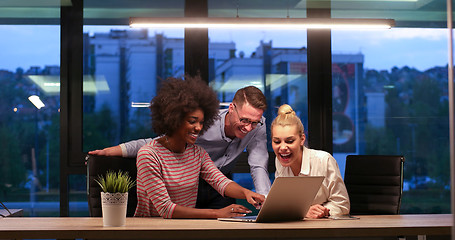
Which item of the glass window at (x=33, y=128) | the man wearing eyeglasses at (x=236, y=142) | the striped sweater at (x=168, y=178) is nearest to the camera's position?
the striped sweater at (x=168, y=178)

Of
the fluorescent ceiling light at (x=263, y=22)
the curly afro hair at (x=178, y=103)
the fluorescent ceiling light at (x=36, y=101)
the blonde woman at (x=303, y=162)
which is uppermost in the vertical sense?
the fluorescent ceiling light at (x=263, y=22)

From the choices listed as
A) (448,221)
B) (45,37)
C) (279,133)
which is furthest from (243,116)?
(45,37)

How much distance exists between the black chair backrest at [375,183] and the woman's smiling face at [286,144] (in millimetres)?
960

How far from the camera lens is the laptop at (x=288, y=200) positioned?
2.25 meters

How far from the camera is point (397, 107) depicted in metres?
5.46

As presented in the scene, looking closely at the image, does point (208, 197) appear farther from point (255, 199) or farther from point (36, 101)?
point (36, 101)

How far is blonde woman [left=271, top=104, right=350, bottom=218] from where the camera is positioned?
9.77 ft

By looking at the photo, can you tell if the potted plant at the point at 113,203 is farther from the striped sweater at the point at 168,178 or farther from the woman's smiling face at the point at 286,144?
the woman's smiling face at the point at 286,144

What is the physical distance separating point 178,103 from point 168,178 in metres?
0.38

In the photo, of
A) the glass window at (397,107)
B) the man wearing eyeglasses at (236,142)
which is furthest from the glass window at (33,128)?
the glass window at (397,107)

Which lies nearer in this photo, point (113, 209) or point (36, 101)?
point (113, 209)

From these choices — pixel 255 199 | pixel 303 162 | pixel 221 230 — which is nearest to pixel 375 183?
pixel 303 162

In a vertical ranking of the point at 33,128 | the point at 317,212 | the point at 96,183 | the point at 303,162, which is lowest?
the point at 317,212

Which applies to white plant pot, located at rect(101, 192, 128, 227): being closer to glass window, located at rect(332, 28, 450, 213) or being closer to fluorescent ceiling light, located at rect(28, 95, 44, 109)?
fluorescent ceiling light, located at rect(28, 95, 44, 109)
